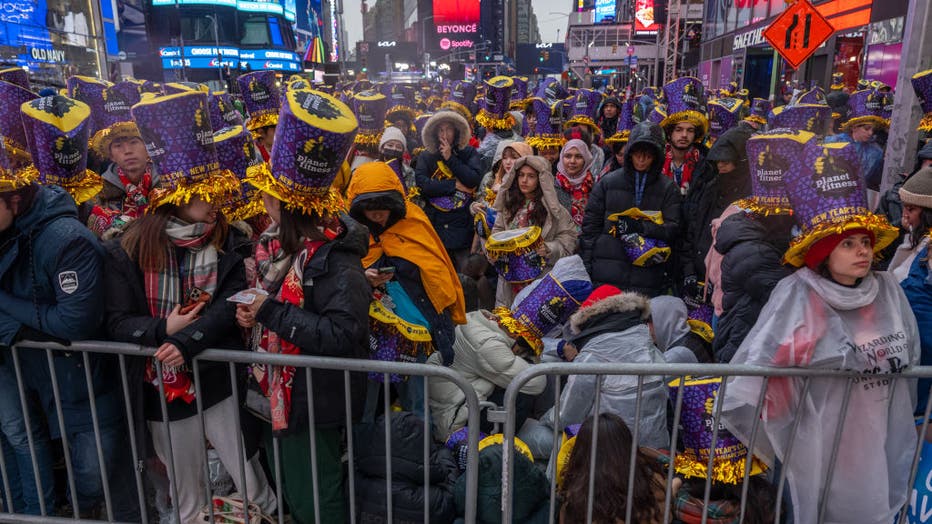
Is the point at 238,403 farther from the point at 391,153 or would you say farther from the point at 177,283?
the point at 391,153

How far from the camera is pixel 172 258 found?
3.05 meters

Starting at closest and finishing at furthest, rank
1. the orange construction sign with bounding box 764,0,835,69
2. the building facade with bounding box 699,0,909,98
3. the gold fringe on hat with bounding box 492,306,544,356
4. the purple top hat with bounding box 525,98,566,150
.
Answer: the gold fringe on hat with bounding box 492,306,544,356 → the orange construction sign with bounding box 764,0,835,69 → the purple top hat with bounding box 525,98,566,150 → the building facade with bounding box 699,0,909,98

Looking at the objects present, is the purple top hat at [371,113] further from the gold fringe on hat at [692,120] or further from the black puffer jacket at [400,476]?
the black puffer jacket at [400,476]

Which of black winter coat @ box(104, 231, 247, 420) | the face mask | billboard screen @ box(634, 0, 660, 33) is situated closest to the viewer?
black winter coat @ box(104, 231, 247, 420)

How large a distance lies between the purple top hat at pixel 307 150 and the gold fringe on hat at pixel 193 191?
9.5 inches

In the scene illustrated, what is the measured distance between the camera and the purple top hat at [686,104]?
261 inches

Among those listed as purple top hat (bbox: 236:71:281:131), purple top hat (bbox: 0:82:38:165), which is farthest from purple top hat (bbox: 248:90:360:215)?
purple top hat (bbox: 236:71:281:131)

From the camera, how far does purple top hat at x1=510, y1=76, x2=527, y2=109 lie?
41.8 feet

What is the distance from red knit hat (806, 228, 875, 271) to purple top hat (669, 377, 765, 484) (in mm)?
734

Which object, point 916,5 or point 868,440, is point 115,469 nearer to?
point 868,440

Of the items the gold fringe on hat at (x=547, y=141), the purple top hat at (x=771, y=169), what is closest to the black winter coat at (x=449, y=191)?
the gold fringe on hat at (x=547, y=141)

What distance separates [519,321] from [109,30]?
3518 centimetres

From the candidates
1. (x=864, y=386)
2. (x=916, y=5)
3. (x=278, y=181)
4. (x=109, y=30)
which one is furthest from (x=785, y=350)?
(x=109, y=30)

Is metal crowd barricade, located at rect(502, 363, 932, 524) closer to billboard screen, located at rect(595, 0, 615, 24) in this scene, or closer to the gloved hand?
the gloved hand
